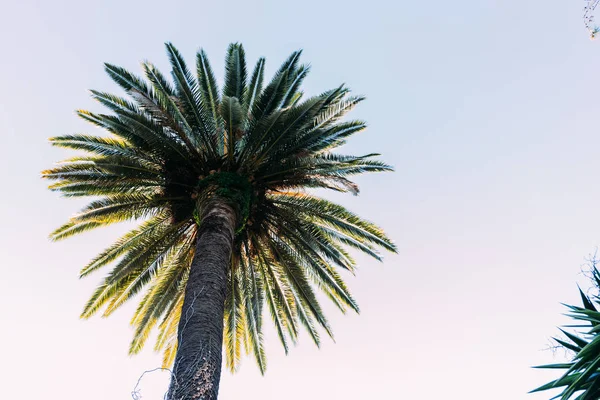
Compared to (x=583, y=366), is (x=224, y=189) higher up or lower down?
higher up

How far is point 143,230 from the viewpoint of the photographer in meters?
10.7

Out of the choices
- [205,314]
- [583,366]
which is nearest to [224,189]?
[205,314]

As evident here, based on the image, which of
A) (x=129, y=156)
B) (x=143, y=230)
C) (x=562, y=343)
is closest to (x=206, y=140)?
(x=129, y=156)

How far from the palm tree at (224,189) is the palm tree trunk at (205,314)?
6 cm

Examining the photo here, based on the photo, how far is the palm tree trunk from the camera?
591 cm

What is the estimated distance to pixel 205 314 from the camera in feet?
22.9

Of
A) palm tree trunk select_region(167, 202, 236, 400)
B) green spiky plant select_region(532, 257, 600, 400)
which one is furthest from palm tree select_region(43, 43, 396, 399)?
green spiky plant select_region(532, 257, 600, 400)

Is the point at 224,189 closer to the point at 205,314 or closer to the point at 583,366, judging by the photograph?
the point at 205,314

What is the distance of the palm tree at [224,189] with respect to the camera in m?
9.39

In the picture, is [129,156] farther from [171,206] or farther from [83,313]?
[83,313]

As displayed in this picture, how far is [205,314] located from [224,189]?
9.29 ft

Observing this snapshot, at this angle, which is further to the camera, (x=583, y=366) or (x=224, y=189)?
(x=224, y=189)

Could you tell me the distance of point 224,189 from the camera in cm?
914

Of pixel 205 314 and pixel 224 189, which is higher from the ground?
pixel 224 189
